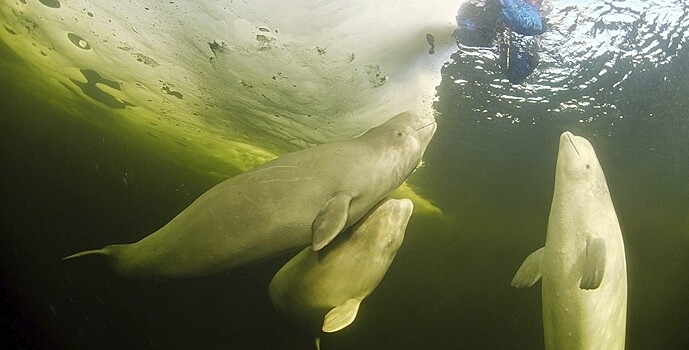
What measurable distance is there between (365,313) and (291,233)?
44.4 feet

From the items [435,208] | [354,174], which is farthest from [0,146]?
[435,208]

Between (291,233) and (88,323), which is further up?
(291,233)

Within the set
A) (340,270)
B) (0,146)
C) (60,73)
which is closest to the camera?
(340,270)

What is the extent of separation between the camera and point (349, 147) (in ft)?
18.8

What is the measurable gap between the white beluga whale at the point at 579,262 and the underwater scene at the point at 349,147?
28 millimetres

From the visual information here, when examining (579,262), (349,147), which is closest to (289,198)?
(349,147)

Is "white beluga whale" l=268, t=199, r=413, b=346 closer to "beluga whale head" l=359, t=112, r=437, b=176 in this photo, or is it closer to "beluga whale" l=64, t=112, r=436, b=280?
"beluga whale" l=64, t=112, r=436, b=280

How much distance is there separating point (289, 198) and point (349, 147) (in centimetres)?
103

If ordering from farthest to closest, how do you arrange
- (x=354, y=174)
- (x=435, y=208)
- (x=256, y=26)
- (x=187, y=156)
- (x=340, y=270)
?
(x=187, y=156) → (x=435, y=208) → (x=256, y=26) → (x=340, y=270) → (x=354, y=174)

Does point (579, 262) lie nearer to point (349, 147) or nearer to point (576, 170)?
point (576, 170)

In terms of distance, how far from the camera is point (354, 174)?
17.9 feet

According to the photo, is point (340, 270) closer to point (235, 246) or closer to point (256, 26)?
point (235, 246)

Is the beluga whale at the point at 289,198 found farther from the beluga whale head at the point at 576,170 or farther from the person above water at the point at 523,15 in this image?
the beluga whale head at the point at 576,170

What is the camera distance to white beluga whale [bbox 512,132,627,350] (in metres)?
5.95
